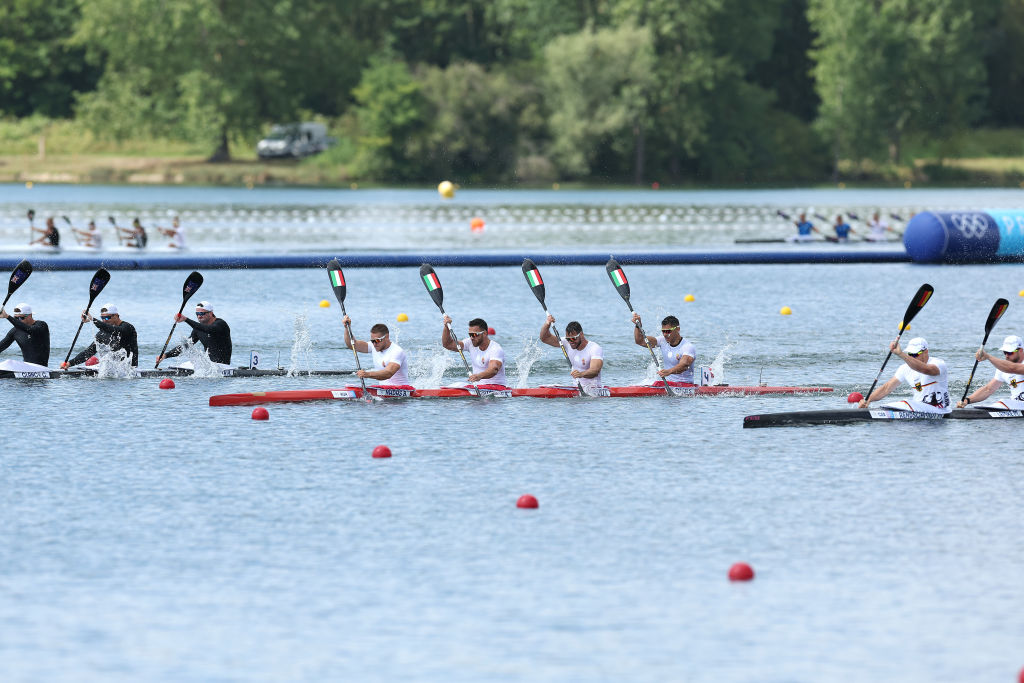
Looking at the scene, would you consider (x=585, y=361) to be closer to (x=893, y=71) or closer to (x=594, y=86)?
(x=594, y=86)

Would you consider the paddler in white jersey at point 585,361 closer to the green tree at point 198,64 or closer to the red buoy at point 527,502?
the red buoy at point 527,502

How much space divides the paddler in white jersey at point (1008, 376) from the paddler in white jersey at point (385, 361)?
22.8ft

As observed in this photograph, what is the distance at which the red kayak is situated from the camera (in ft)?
64.1

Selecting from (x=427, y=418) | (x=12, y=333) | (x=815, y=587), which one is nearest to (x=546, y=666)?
(x=815, y=587)

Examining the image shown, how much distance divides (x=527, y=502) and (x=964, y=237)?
3016cm

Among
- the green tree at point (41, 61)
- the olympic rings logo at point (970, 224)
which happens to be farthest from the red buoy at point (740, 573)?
the green tree at point (41, 61)

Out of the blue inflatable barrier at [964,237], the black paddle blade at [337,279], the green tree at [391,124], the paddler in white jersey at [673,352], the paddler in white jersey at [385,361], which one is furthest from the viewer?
the green tree at [391,124]

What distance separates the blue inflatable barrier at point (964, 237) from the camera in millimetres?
41312

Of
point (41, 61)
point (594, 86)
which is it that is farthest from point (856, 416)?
point (41, 61)

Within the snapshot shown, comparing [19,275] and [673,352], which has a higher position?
[673,352]

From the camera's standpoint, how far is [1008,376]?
725 inches

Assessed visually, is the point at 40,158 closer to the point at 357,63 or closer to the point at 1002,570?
the point at 357,63

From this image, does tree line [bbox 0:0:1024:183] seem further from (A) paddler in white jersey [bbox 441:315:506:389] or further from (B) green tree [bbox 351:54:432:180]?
(A) paddler in white jersey [bbox 441:315:506:389]

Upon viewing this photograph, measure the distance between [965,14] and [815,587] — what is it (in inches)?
3710
